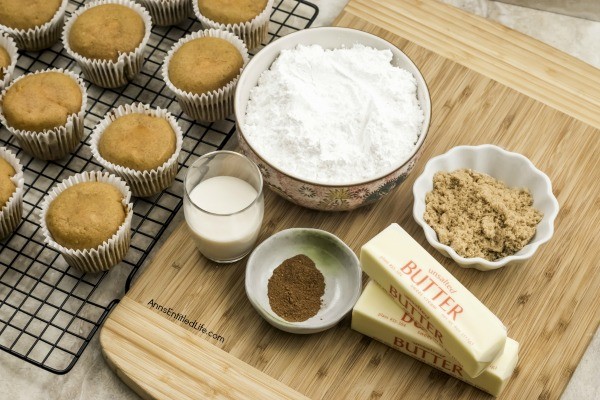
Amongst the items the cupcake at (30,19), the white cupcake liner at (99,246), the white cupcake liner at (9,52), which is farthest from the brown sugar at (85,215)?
the cupcake at (30,19)

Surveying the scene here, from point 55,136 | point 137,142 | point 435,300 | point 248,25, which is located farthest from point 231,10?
point 435,300

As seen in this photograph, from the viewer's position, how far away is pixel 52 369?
2.38 m

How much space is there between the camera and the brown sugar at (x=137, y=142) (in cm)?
260

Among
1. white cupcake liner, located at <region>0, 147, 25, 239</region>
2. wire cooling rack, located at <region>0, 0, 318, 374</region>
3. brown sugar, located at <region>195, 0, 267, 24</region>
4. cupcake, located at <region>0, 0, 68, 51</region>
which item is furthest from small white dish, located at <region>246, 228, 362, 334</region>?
cupcake, located at <region>0, 0, 68, 51</region>

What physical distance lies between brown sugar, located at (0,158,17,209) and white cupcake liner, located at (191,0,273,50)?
809mm

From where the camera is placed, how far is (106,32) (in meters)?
2.88

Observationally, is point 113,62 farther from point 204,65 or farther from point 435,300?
point 435,300

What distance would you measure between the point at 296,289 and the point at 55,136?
0.92m

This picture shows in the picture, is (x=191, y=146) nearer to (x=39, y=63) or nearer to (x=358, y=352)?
(x=39, y=63)

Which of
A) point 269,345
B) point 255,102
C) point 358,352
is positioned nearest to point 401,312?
point 358,352

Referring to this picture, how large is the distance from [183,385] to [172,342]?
0.42ft

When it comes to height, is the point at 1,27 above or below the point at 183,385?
above

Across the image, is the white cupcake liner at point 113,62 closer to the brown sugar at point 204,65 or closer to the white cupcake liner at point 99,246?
the brown sugar at point 204,65

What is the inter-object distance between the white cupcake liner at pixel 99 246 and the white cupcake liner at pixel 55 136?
0.19 m
